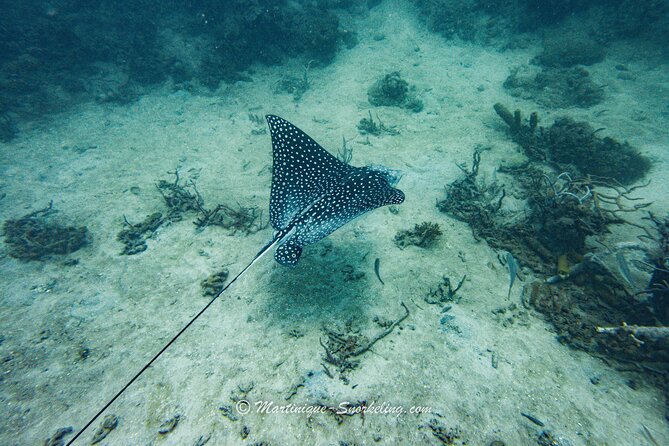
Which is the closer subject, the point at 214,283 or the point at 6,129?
the point at 214,283

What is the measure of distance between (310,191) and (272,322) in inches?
77.7

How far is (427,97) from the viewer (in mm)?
9844

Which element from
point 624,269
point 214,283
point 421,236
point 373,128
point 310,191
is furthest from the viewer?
point 373,128

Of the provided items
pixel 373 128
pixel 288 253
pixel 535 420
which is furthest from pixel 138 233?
pixel 535 420

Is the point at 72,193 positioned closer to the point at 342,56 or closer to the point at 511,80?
the point at 342,56

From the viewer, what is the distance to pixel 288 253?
3.47 m

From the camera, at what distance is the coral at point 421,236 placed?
16.2ft

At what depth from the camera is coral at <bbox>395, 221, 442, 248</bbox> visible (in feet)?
16.2

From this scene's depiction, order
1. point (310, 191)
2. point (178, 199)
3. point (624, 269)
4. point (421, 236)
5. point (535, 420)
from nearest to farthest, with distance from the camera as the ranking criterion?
point (535, 420)
point (624, 269)
point (310, 191)
point (421, 236)
point (178, 199)

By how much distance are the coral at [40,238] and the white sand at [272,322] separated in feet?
0.72

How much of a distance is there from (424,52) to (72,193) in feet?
45.2

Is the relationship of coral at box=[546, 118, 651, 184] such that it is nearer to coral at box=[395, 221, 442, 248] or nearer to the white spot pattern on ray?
coral at box=[395, 221, 442, 248]

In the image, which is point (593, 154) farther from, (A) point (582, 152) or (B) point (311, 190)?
(B) point (311, 190)

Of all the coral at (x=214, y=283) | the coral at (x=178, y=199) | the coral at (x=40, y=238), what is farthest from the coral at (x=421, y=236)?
the coral at (x=40, y=238)
